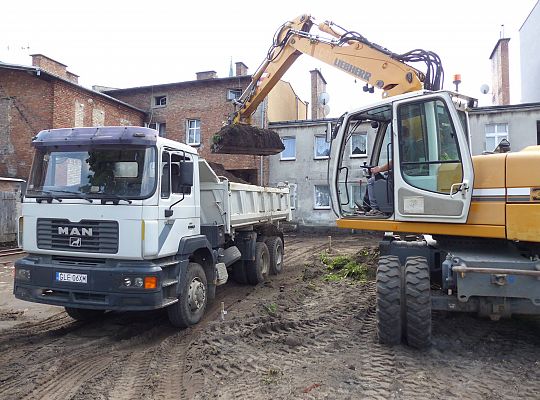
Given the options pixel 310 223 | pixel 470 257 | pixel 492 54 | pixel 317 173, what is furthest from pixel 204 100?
pixel 470 257

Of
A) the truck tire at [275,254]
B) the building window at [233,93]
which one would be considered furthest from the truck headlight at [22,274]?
the building window at [233,93]

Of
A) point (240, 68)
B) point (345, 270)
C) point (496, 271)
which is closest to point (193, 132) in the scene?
point (240, 68)

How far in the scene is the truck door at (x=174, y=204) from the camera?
5.64 m

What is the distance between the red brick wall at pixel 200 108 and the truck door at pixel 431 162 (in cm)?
1771

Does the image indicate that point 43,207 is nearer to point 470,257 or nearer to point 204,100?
point 470,257

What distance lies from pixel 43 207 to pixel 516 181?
5.84 metres

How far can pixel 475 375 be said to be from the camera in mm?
4344

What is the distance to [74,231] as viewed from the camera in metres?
5.44

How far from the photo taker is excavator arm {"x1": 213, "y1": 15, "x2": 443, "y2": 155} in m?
6.65

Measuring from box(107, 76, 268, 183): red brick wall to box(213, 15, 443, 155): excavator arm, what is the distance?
12601mm

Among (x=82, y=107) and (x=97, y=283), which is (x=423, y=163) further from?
(x=82, y=107)

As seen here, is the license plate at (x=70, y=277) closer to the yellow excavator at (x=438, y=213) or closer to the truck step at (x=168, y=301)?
the truck step at (x=168, y=301)

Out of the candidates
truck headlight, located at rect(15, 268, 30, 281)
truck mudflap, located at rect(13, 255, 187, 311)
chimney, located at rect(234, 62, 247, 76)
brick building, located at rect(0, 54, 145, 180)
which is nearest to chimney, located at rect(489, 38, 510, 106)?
chimney, located at rect(234, 62, 247, 76)

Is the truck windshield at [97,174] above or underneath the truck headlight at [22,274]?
above
